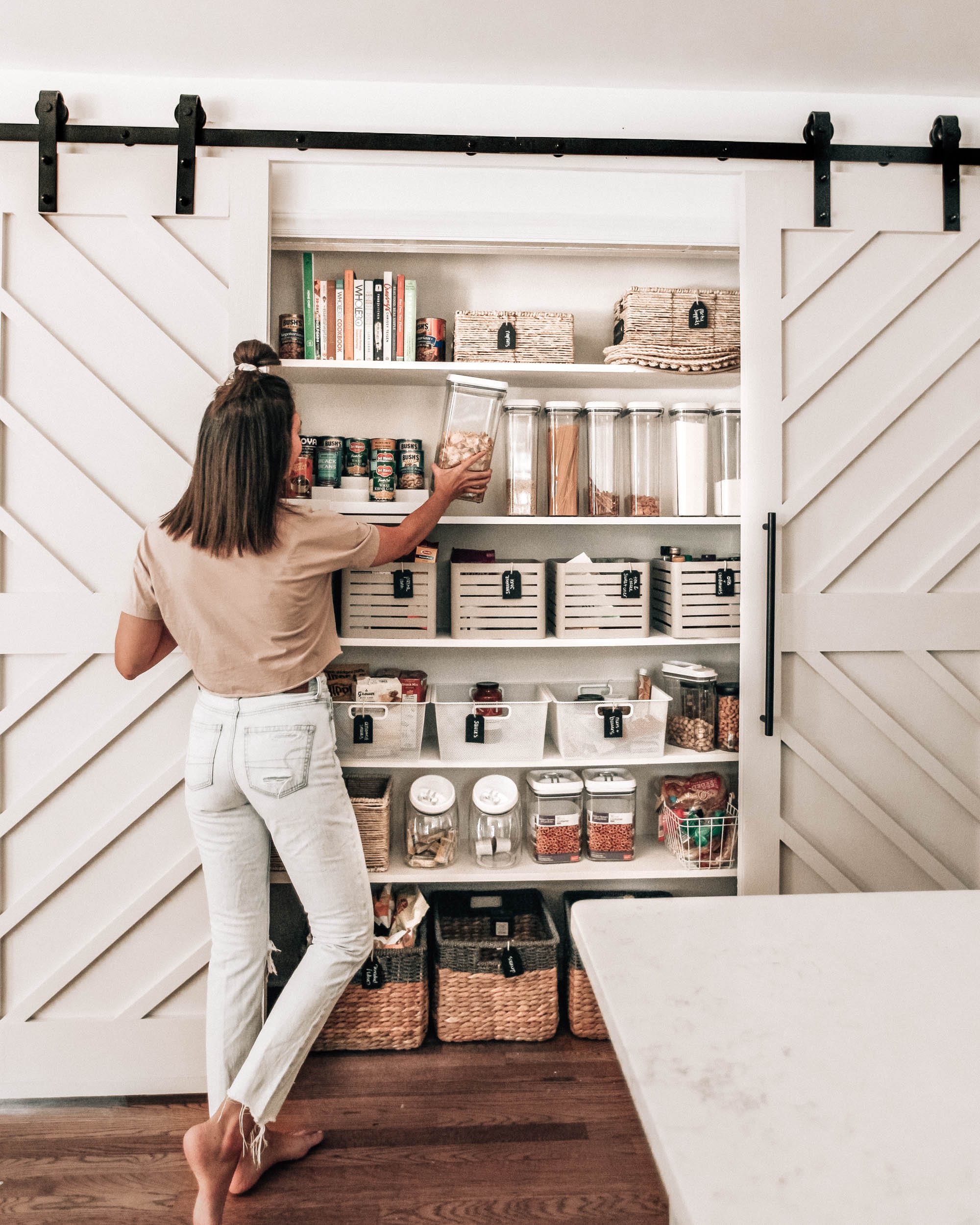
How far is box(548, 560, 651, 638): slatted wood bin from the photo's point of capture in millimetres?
2373

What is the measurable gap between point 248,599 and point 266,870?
0.68 metres

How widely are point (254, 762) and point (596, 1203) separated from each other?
4.04 feet

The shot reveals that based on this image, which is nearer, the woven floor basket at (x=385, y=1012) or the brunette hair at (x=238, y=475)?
the brunette hair at (x=238, y=475)

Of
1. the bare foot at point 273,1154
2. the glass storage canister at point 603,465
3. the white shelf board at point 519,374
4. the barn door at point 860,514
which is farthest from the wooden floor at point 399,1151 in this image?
the white shelf board at point 519,374

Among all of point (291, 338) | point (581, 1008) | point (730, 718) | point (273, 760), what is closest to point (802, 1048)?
point (273, 760)

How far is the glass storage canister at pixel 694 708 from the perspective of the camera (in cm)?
243

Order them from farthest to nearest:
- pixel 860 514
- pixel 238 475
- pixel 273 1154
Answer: pixel 860 514, pixel 273 1154, pixel 238 475

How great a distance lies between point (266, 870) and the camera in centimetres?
193

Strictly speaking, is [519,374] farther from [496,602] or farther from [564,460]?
[496,602]

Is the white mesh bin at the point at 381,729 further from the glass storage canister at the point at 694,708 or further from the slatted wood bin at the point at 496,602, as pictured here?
the glass storage canister at the point at 694,708

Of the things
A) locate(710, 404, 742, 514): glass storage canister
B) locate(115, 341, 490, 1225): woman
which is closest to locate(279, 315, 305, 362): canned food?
locate(115, 341, 490, 1225): woman

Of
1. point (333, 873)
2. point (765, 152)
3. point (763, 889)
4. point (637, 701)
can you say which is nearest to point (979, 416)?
point (765, 152)

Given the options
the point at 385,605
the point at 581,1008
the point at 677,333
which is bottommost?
the point at 581,1008

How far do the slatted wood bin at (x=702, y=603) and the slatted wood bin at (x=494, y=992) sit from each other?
3.24 feet
